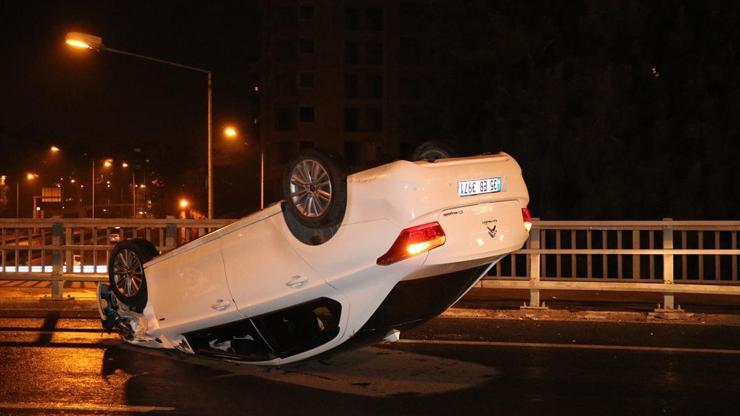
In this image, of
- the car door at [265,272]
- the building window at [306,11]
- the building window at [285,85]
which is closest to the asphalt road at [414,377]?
the car door at [265,272]

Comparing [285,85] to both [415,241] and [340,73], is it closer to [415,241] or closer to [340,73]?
[340,73]

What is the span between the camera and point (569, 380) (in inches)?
300

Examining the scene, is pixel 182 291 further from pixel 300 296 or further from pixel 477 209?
pixel 477 209

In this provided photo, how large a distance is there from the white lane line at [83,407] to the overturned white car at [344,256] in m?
1.24

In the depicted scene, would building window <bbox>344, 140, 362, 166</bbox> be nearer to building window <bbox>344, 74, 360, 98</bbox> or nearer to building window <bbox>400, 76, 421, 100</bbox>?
building window <bbox>344, 74, 360, 98</bbox>

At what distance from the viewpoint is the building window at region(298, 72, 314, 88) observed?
77.7m

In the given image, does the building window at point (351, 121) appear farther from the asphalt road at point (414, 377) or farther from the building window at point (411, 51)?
the asphalt road at point (414, 377)

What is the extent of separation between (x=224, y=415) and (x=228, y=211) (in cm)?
6933

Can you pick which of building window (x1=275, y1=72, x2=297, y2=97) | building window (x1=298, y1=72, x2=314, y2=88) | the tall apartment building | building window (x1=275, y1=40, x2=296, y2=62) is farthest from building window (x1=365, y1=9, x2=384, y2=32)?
building window (x1=275, y1=72, x2=297, y2=97)

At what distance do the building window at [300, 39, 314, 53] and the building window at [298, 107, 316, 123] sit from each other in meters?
5.07

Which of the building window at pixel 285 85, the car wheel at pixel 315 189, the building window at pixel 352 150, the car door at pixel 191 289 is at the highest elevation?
the building window at pixel 285 85

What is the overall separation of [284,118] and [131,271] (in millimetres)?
70905

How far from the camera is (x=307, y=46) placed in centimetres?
7756

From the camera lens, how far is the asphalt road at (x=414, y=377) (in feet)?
21.9
